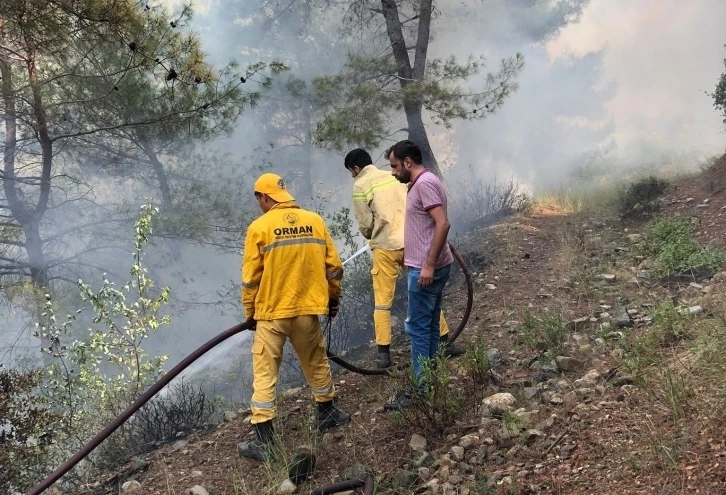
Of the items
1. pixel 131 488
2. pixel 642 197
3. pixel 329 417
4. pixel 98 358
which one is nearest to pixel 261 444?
pixel 329 417

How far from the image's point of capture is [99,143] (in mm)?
8703

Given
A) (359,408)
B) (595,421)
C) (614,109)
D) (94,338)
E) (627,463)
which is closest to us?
(627,463)

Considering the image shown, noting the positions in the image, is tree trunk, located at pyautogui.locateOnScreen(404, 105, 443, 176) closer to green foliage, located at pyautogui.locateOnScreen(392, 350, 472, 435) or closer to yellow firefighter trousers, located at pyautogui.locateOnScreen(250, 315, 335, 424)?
yellow firefighter trousers, located at pyautogui.locateOnScreen(250, 315, 335, 424)

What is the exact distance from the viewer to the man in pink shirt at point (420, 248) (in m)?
3.37

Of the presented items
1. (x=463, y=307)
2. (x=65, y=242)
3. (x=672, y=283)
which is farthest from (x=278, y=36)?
(x=672, y=283)

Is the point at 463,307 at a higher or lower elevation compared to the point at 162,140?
lower

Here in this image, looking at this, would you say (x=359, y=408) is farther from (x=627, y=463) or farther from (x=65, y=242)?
(x=65, y=242)

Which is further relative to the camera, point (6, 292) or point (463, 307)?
point (6, 292)

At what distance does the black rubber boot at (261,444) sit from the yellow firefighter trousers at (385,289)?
1380 mm

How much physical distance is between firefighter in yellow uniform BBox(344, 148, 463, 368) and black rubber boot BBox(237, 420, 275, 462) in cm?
135

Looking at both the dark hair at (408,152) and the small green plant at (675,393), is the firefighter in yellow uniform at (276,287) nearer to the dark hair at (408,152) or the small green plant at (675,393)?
the dark hair at (408,152)

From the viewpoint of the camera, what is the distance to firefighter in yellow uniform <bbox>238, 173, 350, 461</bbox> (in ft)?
10.9

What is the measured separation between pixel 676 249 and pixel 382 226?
113 inches

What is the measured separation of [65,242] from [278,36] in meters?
9.72
